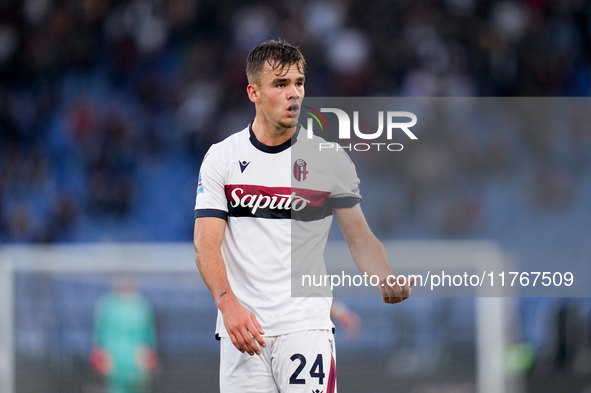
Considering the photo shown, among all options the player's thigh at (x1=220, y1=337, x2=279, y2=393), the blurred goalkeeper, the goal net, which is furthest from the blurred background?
the player's thigh at (x1=220, y1=337, x2=279, y2=393)

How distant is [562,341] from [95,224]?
20.3ft

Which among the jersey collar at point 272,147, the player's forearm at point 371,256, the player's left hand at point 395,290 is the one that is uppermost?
the jersey collar at point 272,147

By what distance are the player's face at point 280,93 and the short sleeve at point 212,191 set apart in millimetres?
369

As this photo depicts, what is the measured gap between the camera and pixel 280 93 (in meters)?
3.87

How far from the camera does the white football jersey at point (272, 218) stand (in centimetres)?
382

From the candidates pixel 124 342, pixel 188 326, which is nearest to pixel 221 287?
pixel 188 326

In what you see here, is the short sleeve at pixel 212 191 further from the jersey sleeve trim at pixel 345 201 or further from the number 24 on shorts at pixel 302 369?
the number 24 on shorts at pixel 302 369

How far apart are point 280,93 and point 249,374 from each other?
142cm

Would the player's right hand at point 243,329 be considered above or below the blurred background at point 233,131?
below

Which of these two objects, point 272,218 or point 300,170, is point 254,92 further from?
point 272,218

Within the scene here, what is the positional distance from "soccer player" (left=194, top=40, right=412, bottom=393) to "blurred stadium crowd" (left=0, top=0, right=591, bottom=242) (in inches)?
222

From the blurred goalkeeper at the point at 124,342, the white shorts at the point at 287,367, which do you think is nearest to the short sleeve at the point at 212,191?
the white shorts at the point at 287,367

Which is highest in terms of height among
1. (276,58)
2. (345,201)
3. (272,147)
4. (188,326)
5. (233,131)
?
(233,131)

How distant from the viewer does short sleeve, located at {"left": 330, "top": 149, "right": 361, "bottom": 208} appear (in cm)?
402
